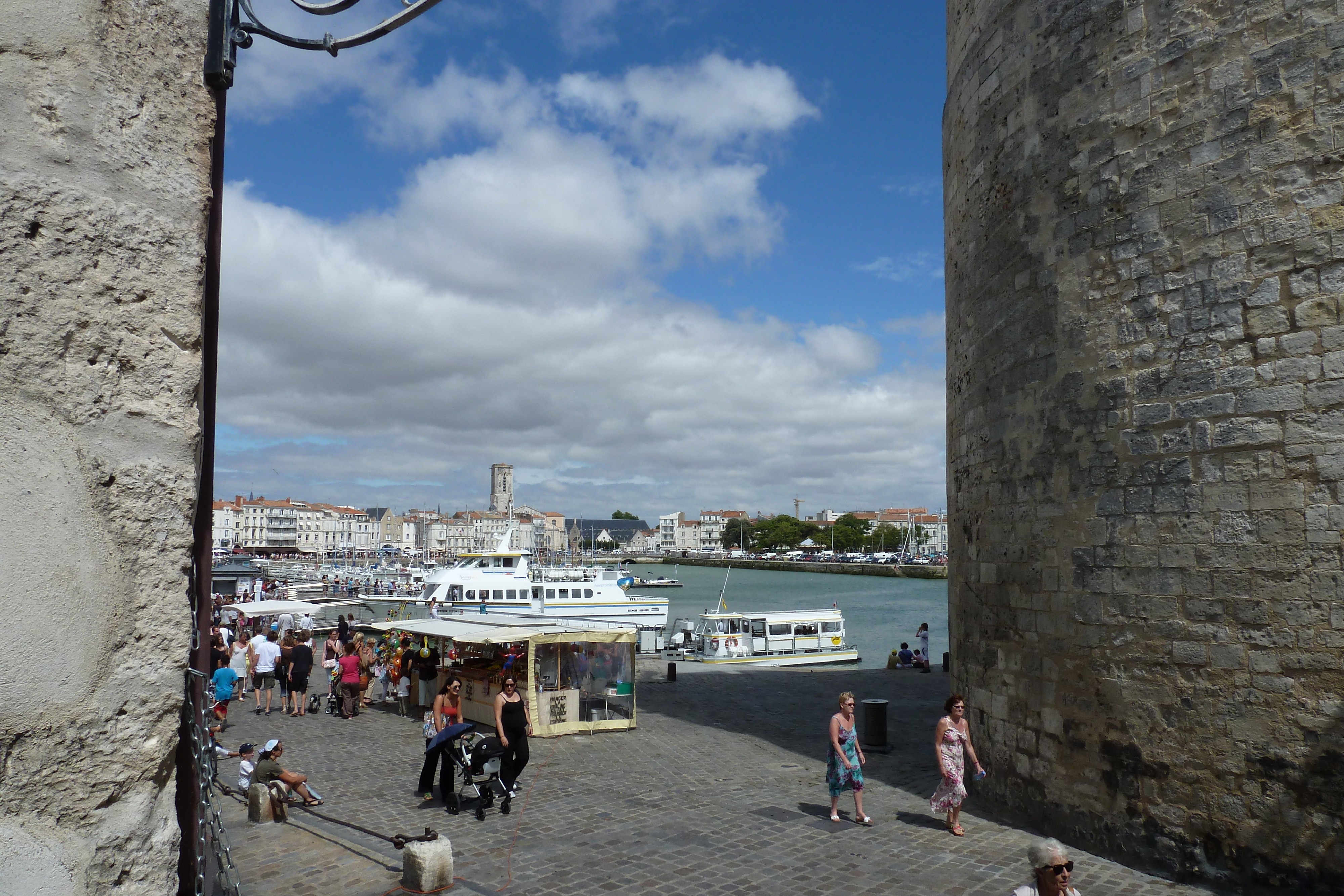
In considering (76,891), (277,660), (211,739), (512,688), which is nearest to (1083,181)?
(512,688)

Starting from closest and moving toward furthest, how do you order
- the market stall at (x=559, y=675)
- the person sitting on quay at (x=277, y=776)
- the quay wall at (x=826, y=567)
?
1. the person sitting on quay at (x=277, y=776)
2. the market stall at (x=559, y=675)
3. the quay wall at (x=826, y=567)

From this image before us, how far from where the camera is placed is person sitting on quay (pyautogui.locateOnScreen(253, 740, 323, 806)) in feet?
29.5

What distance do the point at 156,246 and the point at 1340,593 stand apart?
746cm

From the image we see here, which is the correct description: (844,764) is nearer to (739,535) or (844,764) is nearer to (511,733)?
(511,733)

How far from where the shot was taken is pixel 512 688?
31.4 ft

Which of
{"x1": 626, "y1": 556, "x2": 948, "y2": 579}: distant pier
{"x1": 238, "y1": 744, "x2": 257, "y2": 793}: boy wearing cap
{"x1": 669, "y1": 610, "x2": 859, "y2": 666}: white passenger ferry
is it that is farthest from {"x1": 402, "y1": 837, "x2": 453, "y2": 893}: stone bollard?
{"x1": 626, "y1": 556, "x2": 948, "y2": 579}: distant pier

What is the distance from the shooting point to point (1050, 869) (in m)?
3.96

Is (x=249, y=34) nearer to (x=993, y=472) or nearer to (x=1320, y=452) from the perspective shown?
(x=1320, y=452)

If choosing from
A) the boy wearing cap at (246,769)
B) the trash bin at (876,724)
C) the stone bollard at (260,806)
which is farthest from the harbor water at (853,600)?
the stone bollard at (260,806)

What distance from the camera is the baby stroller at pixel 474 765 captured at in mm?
9297

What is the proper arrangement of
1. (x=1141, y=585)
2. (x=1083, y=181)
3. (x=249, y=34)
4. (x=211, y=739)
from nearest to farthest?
1. (x=249, y=34)
2. (x=211, y=739)
3. (x=1141, y=585)
4. (x=1083, y=181)

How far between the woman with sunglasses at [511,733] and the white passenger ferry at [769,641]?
20626 mm

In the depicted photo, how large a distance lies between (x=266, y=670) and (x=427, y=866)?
10527 mm

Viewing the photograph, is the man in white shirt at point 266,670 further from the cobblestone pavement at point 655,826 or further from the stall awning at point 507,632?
the stall awning at point 507,632
